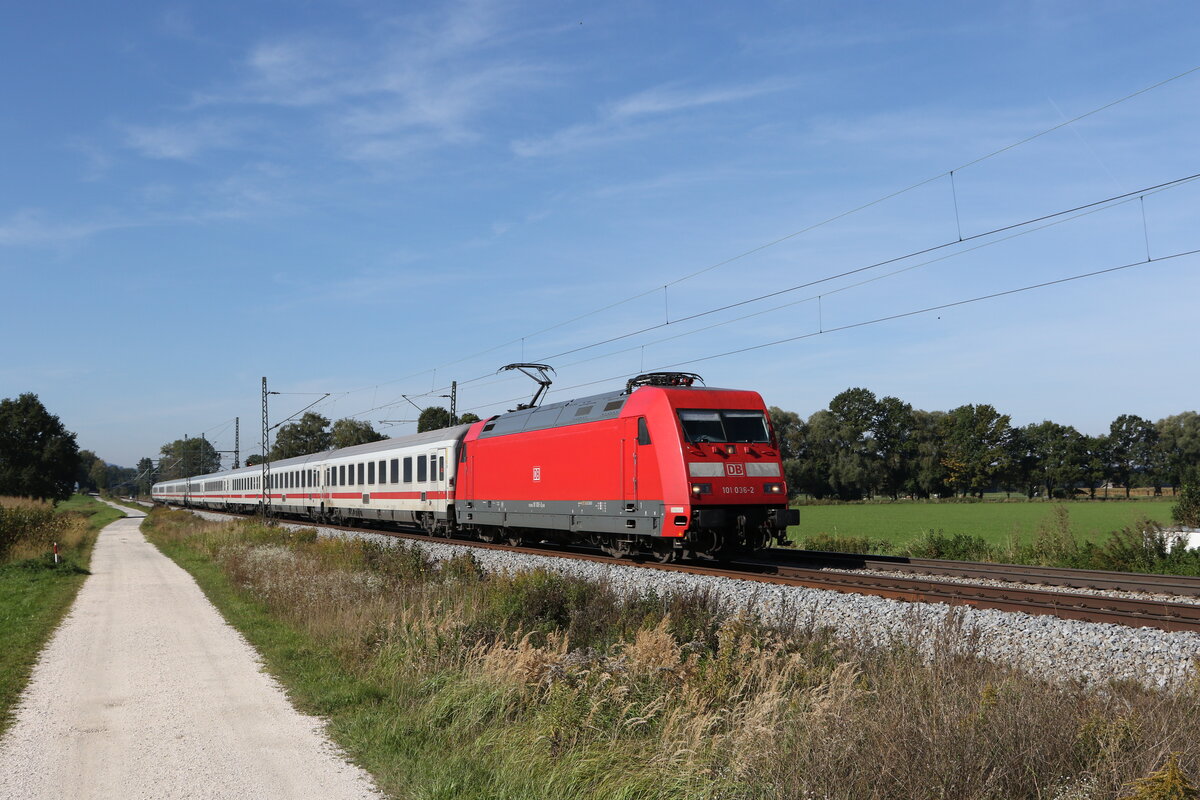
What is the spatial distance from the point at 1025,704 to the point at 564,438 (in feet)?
55.1

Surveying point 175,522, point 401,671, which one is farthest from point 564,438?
point 175,522

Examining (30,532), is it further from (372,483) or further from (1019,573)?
(1019,573)

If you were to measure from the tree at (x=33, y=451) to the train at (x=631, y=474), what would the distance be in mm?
74778

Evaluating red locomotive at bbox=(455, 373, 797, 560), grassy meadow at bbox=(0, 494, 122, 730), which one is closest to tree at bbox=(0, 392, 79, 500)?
grassy meadow at bbox=(0, 494, 122, 730)

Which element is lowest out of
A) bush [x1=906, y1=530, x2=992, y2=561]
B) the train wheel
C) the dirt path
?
the dirt path

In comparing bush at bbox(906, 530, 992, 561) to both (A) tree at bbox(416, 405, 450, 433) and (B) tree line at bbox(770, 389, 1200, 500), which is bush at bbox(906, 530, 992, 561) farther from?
(A) tree at bbox(416, 405, 450, 433)

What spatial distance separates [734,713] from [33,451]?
3953 inches

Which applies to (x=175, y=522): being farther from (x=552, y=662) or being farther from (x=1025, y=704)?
(x=1025, y=704)

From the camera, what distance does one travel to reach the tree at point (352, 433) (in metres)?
127

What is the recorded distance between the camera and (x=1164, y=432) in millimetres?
114250

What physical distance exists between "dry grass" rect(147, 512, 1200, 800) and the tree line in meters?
86.6

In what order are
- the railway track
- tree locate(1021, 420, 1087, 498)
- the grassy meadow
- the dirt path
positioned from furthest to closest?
tree locate(1021, 420, 1087, 498)
the railway track
the grassy meadow
the dirt path

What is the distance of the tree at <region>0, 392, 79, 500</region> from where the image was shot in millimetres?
87750

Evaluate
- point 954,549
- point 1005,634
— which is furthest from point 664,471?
point 954,549
